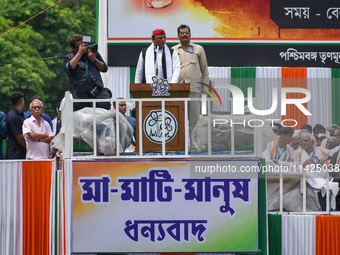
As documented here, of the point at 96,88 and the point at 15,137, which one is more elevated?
the point at 96,88

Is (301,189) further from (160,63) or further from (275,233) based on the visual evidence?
(160,63)

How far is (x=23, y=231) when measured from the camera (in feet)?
35.9

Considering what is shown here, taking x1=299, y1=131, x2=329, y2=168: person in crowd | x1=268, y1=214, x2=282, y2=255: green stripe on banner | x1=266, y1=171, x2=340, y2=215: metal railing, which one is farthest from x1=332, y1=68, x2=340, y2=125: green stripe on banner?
x1=268, y1=214, x2=282, y2=255: green stripe on banner

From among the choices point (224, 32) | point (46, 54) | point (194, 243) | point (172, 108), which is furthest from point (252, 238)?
point (46, 54)

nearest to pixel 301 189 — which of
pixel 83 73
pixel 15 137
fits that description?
pixel 83 73

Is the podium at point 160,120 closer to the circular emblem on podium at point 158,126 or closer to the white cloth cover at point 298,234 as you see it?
the circular emblem on podium at point 158,126

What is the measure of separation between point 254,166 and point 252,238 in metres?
0.83

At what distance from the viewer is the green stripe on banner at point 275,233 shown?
34.7 ft

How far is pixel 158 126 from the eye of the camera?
10555mm

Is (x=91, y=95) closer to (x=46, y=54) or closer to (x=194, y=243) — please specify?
(x=194, y=243)

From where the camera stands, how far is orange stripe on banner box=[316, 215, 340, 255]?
1055 centimetres

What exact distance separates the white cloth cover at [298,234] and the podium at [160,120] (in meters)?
1.55

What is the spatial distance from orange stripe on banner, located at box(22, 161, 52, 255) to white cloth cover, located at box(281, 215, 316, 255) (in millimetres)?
2888

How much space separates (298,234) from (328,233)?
13.9 inches
